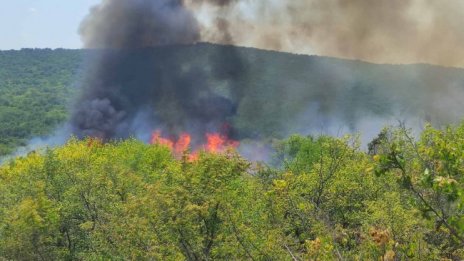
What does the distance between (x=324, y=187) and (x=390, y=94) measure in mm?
111975

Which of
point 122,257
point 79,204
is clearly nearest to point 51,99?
point 79,204

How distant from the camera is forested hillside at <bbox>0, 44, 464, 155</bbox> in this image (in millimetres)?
122812

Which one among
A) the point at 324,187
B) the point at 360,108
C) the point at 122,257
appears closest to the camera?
the point at 122,257

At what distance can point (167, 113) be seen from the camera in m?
114

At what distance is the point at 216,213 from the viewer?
22188 mm

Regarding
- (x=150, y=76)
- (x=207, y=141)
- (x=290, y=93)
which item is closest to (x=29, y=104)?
(x=150, y=76)

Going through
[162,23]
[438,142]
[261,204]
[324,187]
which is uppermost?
[162,23]

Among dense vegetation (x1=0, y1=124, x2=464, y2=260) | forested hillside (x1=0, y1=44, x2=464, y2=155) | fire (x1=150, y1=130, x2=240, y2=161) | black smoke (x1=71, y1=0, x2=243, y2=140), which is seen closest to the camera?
dense vegetation (x1=0, y1=124, x2=464, y2=260)

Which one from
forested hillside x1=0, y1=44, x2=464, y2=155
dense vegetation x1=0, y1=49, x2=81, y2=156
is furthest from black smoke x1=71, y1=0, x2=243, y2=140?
dense vegetation x1=0, y1=49, x2=81, y2=156

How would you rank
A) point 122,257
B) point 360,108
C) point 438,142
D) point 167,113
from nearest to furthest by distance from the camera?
point 438,142
point 122,257
point 167,113
point 360,108

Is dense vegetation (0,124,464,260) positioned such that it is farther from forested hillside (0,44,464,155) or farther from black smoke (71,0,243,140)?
forested hillside (0,44,464,155)

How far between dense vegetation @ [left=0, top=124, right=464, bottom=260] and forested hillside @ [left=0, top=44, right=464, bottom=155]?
80.8 meters

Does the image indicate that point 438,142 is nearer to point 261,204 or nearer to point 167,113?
point 261,204

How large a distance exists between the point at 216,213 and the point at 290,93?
121212 mm
